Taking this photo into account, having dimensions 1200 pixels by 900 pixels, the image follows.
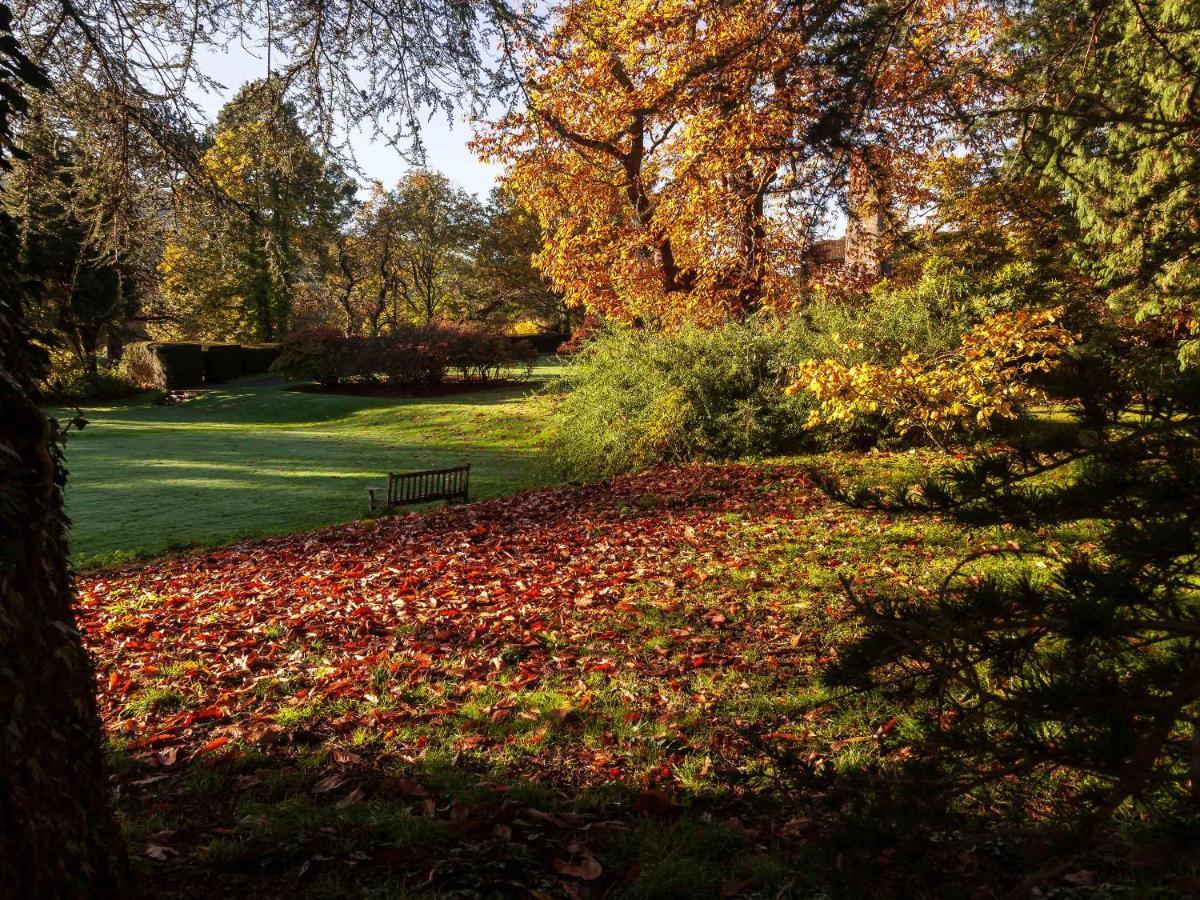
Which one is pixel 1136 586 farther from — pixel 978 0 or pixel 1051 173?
pixel 978 0

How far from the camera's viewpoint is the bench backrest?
36.5 ft

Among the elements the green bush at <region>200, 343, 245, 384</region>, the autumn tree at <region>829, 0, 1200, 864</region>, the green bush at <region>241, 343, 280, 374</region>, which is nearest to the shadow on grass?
the autumn tree at <region>829, 0, 1200, 864</region>

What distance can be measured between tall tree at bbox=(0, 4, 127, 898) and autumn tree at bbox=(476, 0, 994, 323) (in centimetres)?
398

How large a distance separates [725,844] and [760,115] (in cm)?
819

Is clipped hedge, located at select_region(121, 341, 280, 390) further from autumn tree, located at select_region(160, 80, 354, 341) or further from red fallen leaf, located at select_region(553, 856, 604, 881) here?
red fallen leaf, located at select_region(553, 856, 604, 881)

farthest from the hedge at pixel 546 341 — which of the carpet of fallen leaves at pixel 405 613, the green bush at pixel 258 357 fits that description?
the carpet of fallen leaves at pixel 405 613

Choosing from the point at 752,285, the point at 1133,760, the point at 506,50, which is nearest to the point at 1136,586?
the point at 1133,760

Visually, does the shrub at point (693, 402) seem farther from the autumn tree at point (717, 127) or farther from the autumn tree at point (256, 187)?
the autumn tree at point (256, 187)

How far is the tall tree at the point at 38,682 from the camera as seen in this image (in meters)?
1.99

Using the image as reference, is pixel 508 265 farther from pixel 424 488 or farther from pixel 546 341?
pixel 424 488

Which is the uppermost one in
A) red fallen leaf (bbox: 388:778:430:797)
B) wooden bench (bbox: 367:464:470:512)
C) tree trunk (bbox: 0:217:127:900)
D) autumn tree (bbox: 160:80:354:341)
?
autumn tree (bbox: 160:80:354:341)

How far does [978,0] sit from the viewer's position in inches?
236

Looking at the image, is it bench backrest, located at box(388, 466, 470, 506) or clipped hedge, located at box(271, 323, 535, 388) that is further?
clipped hedge, located at box(271, 323, 535, 388)

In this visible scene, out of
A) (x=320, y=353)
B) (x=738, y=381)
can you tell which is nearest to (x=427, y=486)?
(x=738, y=381)
